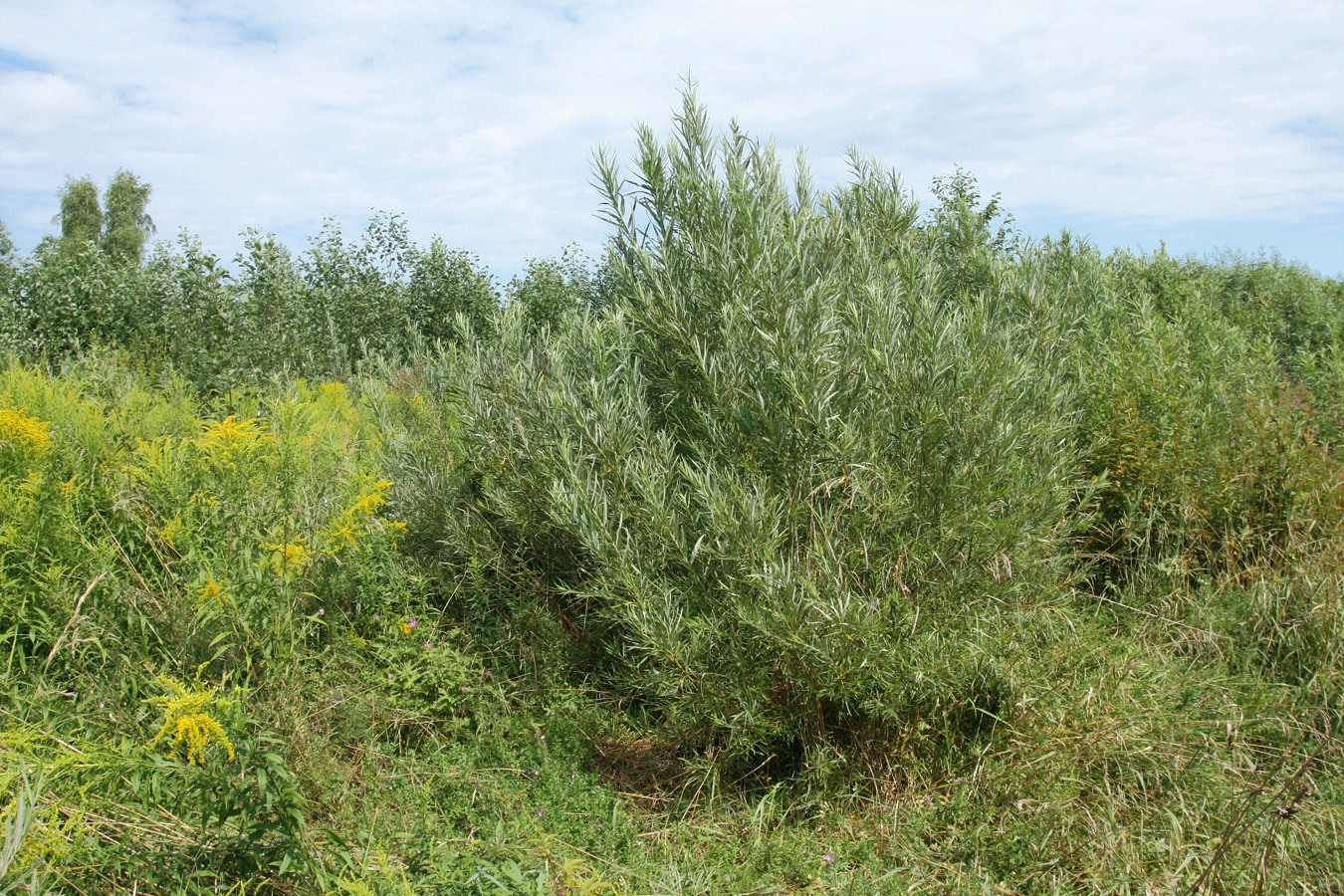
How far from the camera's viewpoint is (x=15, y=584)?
362 centimetres

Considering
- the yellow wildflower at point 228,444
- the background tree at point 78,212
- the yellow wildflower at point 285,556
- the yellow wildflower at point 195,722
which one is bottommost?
the yellow wildflower at point 195,722

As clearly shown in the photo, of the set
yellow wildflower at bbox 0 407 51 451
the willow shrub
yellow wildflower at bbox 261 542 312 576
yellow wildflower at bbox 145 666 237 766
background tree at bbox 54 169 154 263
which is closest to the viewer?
yellow wildflower at bbox 145 666 237 766

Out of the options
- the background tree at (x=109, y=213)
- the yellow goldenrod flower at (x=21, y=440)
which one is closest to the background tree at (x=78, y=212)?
the background tree at (x=109, y=213)

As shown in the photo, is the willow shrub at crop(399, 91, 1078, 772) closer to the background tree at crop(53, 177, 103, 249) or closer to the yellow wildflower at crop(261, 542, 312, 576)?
the yellow wildflower at crop(261, 542, 312, 576)

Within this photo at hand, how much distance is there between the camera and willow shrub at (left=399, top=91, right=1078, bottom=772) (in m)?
3.35

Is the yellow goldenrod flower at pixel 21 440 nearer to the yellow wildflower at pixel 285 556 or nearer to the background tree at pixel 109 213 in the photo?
the yellow wildflower at pixel 285 556

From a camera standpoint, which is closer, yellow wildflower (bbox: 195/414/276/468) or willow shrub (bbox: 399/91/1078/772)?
willow shrub (bbox: 399/91/1078/772)

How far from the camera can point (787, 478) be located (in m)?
3.54

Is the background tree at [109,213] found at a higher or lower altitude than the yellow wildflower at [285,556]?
higher

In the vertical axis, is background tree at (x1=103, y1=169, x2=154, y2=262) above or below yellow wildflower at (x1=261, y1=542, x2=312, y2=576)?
above

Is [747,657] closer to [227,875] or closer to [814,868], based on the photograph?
[814,868]

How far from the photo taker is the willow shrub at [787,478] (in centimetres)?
335

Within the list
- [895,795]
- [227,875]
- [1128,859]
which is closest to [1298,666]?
[1128,859]

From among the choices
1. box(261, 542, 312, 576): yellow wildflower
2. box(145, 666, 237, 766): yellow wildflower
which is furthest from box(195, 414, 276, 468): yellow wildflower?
box(145, 666, 237, 766): yellow wildflower
